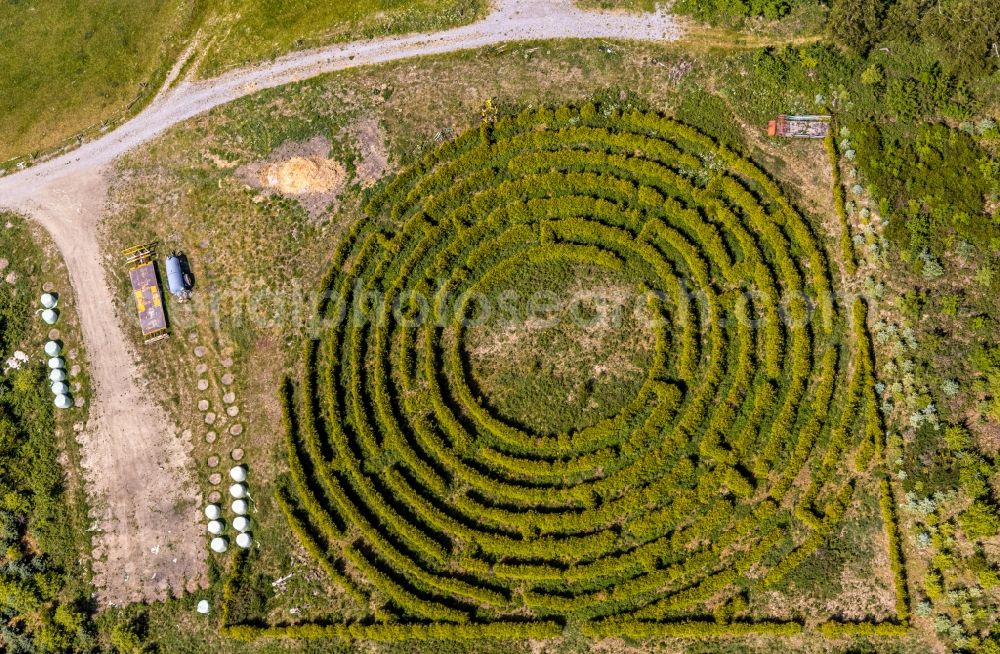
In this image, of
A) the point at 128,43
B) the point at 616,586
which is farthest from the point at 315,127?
the point at 616,586

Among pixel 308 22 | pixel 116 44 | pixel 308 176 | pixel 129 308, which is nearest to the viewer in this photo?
pixel 308 176

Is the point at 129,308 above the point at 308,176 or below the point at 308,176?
below

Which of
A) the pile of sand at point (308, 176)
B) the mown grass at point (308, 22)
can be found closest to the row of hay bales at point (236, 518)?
the pile of sand at point (308, 176)

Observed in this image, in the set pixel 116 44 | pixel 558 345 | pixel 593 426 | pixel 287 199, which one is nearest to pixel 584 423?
pixel 593 426

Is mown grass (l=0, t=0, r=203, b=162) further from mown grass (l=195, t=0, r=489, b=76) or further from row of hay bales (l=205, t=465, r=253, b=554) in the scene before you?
row of hay bales (l=205, t=465, r=253, b=554)

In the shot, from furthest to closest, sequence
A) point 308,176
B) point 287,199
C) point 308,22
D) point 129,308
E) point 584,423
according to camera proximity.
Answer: point 308,22, point 129,308, point 287,199, point 308,176, point 584,423

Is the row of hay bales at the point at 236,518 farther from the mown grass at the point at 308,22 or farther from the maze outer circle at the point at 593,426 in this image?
the mown grass at the point at 308,22

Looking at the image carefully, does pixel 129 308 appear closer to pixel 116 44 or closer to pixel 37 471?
pixel 37 471
